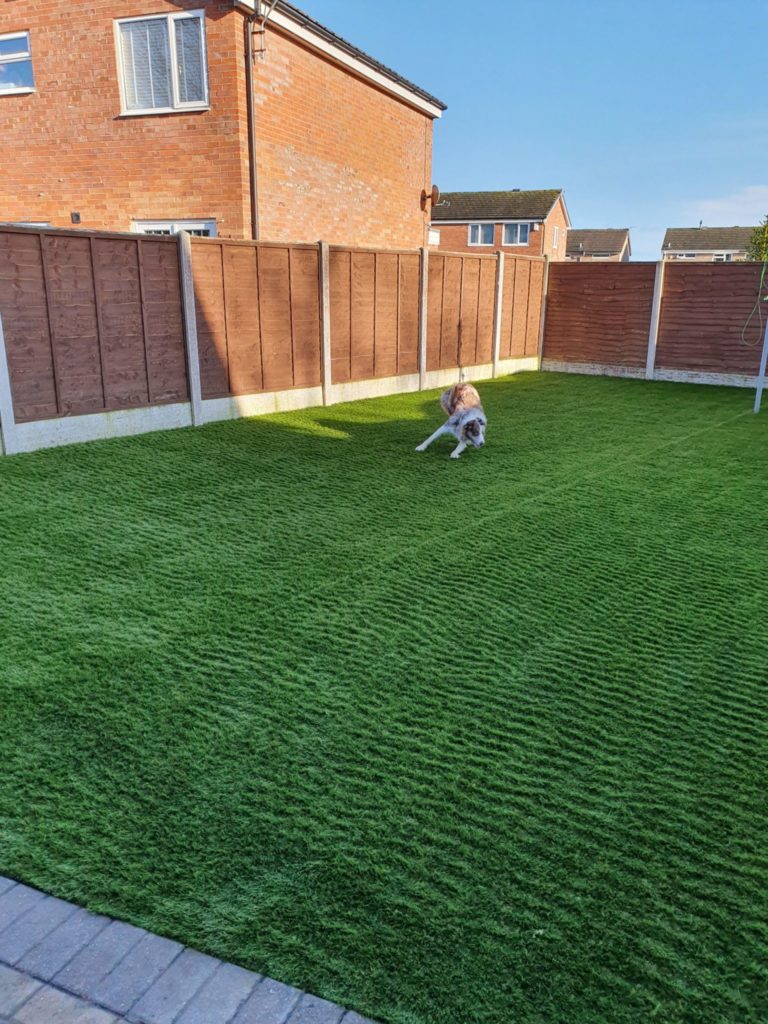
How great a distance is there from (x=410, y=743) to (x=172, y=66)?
11.1m

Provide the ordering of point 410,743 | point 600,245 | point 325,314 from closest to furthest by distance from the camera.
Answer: point 410,743, point 325,314, point 600,245

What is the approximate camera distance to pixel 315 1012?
1.57 metres

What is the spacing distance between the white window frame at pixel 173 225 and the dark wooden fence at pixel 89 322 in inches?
162

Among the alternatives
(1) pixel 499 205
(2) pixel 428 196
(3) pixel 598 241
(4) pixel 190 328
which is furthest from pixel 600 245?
(4) pixel 190 328

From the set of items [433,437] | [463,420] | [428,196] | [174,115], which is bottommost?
[433,437]

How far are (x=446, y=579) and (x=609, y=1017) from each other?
2.43 meters

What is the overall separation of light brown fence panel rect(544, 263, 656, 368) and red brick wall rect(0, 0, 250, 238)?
5722 millimetres

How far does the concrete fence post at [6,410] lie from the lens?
5.89m

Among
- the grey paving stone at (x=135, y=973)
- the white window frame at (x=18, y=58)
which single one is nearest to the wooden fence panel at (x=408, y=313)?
the white window frame at (x=18, y=58)

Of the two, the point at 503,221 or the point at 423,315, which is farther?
the point at 503,221

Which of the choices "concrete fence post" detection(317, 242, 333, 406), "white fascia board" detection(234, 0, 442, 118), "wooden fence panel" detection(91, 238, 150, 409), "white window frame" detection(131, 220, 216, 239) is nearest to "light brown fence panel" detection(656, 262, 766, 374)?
"white fascia board" detection(234, 0, 442, 118)

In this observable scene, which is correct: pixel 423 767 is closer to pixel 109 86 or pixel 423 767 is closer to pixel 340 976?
pixel 340 976

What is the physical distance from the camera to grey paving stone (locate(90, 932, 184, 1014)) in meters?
1.62

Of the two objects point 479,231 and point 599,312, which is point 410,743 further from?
point 479,231
